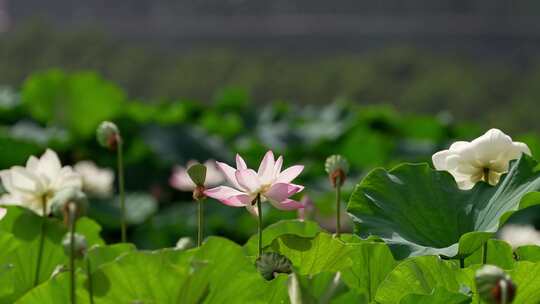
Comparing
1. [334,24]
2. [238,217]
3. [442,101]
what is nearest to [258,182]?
[238,217]

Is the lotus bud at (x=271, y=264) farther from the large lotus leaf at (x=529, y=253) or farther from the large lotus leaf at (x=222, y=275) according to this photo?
the large lotus leaf at (x=529, y=253)

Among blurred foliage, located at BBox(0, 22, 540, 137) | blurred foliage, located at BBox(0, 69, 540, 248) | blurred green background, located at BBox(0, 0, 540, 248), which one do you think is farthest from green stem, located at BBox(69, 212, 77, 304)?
blurred foliage, located at BBox(0, 22, 540, 137)

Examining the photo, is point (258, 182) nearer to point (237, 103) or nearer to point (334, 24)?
point (237, 103)

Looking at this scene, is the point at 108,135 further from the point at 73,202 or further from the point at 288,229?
the point at 73,202

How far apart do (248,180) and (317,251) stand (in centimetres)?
6

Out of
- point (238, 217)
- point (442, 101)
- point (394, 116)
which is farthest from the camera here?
point (442, 101)

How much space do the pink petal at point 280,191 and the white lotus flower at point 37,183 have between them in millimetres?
127

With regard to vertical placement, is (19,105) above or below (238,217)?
above

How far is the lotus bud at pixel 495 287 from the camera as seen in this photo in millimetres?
476

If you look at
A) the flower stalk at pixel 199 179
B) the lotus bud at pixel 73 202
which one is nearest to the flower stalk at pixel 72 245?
the lotus bud at pixel 73 202

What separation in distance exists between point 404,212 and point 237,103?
279 cm

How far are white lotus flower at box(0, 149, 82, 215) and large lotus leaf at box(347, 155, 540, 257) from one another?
0.17 m

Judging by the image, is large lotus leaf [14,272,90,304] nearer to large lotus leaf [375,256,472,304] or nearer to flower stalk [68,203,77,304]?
flower stalk [68,203,77,304]

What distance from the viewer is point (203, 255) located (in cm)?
54
